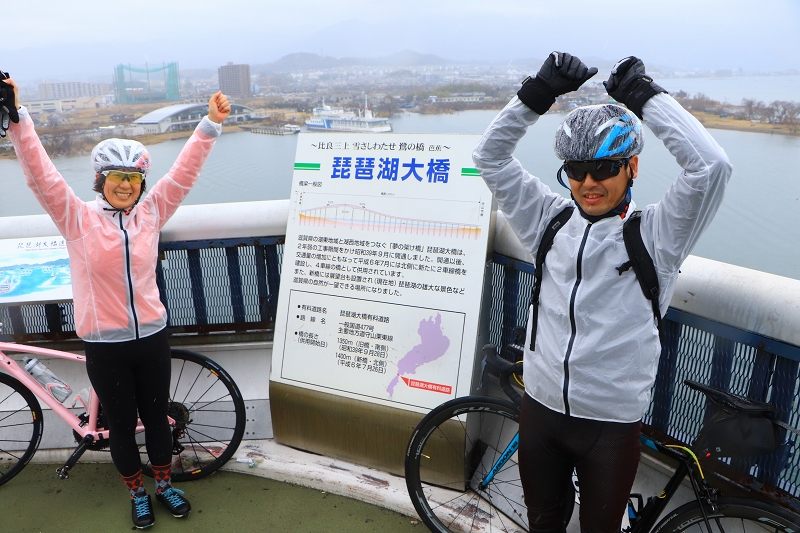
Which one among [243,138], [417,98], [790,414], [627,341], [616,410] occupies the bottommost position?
[790,414]

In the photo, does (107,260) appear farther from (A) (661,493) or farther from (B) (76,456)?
(A) (661,493)

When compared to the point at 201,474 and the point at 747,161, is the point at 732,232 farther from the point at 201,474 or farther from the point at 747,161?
the point at 201,474

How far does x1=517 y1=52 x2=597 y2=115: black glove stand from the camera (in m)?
1.65

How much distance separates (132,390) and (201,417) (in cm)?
77

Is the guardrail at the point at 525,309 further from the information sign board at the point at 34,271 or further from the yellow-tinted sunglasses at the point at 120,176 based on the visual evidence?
the yellow-tinted sunglasses at the point at 120,176

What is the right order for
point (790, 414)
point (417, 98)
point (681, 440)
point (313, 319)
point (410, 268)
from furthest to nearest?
1. point (417, 98)
2. point (313, 319)
3. point (410, 268)
4. point (681, 440)
5. point (790, 414)

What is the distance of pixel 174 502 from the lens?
2873 millimetres

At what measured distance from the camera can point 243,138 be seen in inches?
160

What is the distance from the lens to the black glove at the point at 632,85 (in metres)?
1.55

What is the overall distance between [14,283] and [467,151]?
8.06ft

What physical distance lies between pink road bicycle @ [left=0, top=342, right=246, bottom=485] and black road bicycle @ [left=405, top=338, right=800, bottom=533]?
105cm

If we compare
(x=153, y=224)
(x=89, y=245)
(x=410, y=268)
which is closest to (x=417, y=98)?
(x=410, y=268)

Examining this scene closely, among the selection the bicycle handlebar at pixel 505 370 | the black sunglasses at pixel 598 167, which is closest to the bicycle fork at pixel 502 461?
the bicycle handlebar at pixel 505 370

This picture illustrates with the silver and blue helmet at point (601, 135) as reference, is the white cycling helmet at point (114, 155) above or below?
below
